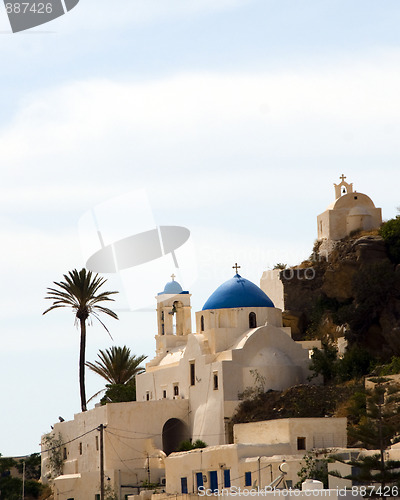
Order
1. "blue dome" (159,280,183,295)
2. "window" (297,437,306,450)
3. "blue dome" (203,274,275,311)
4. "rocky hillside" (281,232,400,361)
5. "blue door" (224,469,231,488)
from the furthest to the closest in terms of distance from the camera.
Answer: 1. "blue dome" (159,280,183,295)
2. "rocky hillside" (281,232,400,361)
3. "blue dome" (203,274,275,311)
4. "window" (297,437,306,450)
5. "blue door" (224,469,231,488)

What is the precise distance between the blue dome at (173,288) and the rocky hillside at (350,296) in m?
6.05

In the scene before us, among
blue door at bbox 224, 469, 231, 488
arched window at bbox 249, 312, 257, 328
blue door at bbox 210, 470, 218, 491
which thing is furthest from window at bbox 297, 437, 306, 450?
arched window at bbox 249, 312, 257, 328

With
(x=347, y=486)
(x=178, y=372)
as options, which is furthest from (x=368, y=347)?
(x=347, y=486)

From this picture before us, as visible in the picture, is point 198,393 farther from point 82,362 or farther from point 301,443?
point 82,362

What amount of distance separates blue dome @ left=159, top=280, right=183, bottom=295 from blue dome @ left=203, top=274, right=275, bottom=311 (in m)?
5.34

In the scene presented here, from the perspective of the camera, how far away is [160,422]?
182 feet

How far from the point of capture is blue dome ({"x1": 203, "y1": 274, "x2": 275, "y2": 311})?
185 feet

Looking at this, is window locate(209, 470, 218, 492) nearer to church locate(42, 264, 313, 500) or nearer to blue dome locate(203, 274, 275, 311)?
church locate(42, 264, 313, 500)

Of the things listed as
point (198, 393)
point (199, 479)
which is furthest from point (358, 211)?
point (199, 479)

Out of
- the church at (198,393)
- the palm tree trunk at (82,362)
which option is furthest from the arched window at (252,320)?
the palm tree trunk at (82,362)

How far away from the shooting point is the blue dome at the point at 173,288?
62.3m

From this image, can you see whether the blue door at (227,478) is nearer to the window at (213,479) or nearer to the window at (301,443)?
the window at (213,479)

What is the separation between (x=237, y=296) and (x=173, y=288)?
6837 millimetres

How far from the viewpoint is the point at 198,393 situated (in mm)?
55281
